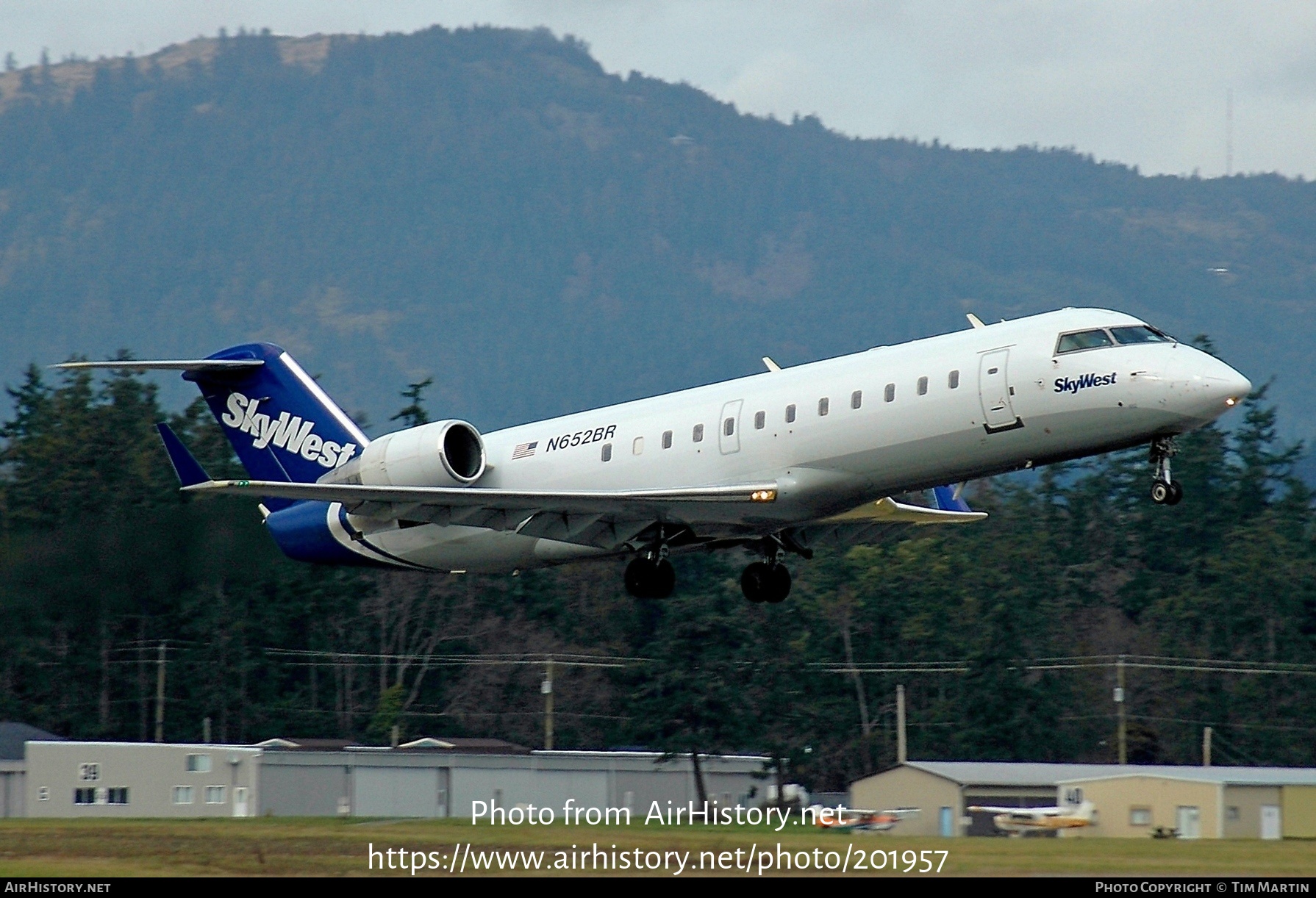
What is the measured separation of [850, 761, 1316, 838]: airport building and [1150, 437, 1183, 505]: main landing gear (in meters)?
15.3

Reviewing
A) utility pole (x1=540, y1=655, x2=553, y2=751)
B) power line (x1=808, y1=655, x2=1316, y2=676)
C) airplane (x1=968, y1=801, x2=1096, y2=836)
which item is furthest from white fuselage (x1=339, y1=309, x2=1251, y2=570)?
power line (x1=808, y1=655, x2=1316, y2=676)

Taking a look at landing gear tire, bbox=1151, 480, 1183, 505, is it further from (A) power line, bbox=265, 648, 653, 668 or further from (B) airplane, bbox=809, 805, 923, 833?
(A) power line, bbox=265, 648, 653, 668

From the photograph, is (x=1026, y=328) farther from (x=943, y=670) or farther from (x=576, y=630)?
(x=576, y=630)

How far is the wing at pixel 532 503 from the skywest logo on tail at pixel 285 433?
1987 millimetres

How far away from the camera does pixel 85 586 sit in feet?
96.0

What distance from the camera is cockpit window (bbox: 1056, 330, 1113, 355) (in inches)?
A: 848

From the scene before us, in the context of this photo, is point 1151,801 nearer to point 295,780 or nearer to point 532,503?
point 532,503

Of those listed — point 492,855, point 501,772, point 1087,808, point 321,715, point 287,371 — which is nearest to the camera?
point 492,855

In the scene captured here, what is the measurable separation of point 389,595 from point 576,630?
6.48m

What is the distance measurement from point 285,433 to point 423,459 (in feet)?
12.0

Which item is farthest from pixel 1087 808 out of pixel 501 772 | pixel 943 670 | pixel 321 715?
pixel 321 715

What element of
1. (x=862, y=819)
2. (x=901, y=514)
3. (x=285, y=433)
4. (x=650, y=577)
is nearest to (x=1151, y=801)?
(x=862, y=819)

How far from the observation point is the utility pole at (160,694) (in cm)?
5356

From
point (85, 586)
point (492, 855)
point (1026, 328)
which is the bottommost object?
point (492, 855)
